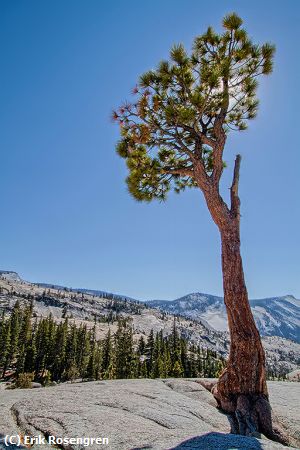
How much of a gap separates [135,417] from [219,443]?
253 cm

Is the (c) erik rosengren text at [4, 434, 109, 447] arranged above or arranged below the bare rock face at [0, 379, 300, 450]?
below

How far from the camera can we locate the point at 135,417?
23.8 ft

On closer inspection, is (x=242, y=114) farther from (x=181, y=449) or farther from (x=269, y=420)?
(x=181, y=449)

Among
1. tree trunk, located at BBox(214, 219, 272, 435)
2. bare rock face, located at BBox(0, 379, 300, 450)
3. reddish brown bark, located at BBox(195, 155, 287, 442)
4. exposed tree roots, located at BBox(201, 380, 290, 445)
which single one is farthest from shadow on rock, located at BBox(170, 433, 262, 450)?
tree trunk, located at BBox(214, 219, 272, 435)

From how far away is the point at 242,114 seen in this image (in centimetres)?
1277

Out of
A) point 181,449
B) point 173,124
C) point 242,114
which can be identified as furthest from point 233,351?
point 242,114

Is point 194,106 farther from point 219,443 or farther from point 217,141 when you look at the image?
point 219,443

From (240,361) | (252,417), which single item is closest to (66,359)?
(240,361)

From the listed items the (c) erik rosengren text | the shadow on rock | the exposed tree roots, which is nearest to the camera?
the shadow on rock

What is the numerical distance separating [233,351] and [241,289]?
1.83 m

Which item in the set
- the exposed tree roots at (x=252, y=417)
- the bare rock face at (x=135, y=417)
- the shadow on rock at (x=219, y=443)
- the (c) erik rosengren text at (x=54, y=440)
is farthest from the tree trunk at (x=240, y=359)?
the (c) erik rosengren text at (x=54, y=440)

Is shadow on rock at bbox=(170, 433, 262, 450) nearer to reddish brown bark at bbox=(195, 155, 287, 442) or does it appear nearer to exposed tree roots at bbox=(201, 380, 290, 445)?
exposed tree roots at bbox=(201, 380, 290, 445)

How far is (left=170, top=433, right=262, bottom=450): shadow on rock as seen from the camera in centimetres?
Answer: 511

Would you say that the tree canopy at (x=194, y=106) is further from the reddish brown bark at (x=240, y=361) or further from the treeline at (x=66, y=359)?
the treeline at (x=66, y=359)
